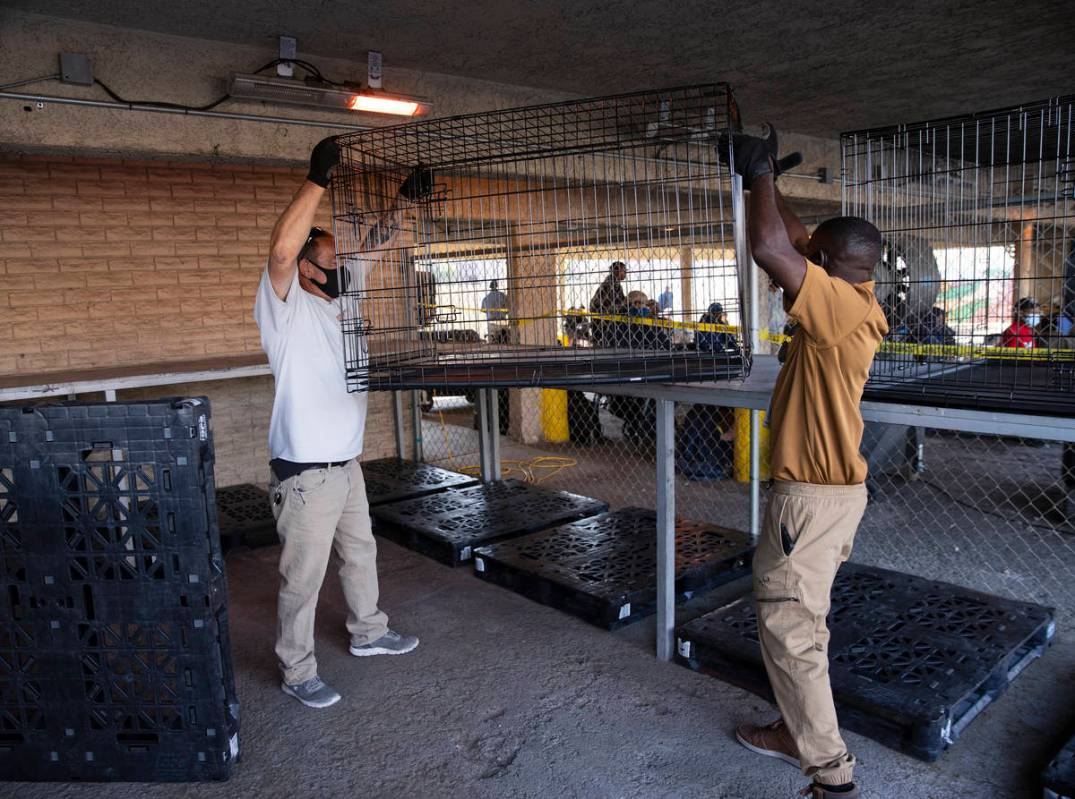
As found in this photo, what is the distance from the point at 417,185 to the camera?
9.57 ft

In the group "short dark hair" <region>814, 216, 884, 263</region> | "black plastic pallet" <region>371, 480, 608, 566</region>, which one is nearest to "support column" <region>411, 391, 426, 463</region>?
"black plastic pallet" <region>371, 480, 608, 566</region>

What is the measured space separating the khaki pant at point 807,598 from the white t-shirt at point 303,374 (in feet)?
5.47

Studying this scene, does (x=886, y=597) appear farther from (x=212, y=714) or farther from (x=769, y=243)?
(x=212, y=714)

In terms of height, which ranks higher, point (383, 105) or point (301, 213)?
point (383, 105)

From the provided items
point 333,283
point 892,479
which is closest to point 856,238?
point 333,283

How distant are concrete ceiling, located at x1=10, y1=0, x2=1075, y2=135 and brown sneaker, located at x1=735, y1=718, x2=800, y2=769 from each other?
12.1ft

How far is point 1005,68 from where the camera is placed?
18.9 feet

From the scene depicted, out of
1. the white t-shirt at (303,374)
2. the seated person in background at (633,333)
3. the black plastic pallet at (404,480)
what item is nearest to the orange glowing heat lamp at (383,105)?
the seated person in background at (633,333)

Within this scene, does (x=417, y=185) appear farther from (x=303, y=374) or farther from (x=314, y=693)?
(x=314, y=693)

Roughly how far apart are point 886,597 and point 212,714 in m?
2.78

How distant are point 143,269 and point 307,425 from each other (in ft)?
11.9

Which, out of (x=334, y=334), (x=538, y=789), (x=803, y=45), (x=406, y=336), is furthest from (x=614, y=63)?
(x=538, y=789)

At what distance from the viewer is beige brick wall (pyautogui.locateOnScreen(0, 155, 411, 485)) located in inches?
203

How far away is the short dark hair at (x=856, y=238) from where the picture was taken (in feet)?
7.11
